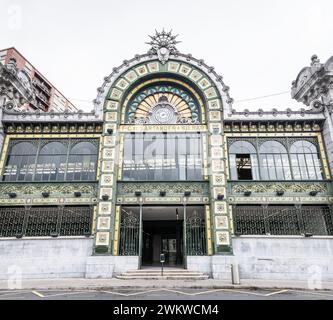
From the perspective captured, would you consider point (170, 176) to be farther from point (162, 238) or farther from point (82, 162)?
point (162, 238)

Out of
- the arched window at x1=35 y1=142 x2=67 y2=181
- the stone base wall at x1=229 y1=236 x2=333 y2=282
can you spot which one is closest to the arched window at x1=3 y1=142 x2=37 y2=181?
the arched window at x1=35 y1=142 x2=67 y2=181

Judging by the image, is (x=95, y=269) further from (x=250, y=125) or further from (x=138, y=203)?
A: (x=250, y=125)

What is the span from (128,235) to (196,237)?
181 inches

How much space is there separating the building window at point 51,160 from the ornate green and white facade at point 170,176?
3.1 inches

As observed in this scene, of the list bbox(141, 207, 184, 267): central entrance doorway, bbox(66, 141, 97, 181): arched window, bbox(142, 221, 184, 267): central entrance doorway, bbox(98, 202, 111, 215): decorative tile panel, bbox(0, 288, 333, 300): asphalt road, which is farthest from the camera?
bbox(142, 221, 184, 267): central entrance doorway

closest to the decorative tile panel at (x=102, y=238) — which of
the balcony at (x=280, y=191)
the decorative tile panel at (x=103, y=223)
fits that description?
the decorative tile panel at (x=103, y=223)

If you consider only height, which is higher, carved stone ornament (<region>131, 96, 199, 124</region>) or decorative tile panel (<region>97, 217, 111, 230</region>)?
carved stone ornament (<region>131, 96, 199, 124</region>)

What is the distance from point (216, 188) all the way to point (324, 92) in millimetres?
11384

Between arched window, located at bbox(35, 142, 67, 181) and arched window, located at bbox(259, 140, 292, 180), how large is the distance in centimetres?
A: 1445

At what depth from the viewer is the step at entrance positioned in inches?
579

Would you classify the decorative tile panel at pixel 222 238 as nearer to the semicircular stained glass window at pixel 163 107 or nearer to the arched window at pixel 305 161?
the arched window at pixel 305 161

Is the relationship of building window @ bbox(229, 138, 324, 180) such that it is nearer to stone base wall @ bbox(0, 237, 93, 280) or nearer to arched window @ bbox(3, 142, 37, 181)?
stone base wall @ bbox(0, 237, 93, 280)

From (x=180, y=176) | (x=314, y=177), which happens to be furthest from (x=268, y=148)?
(x=180, y=176)

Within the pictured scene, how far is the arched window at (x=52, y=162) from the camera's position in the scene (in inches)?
720
